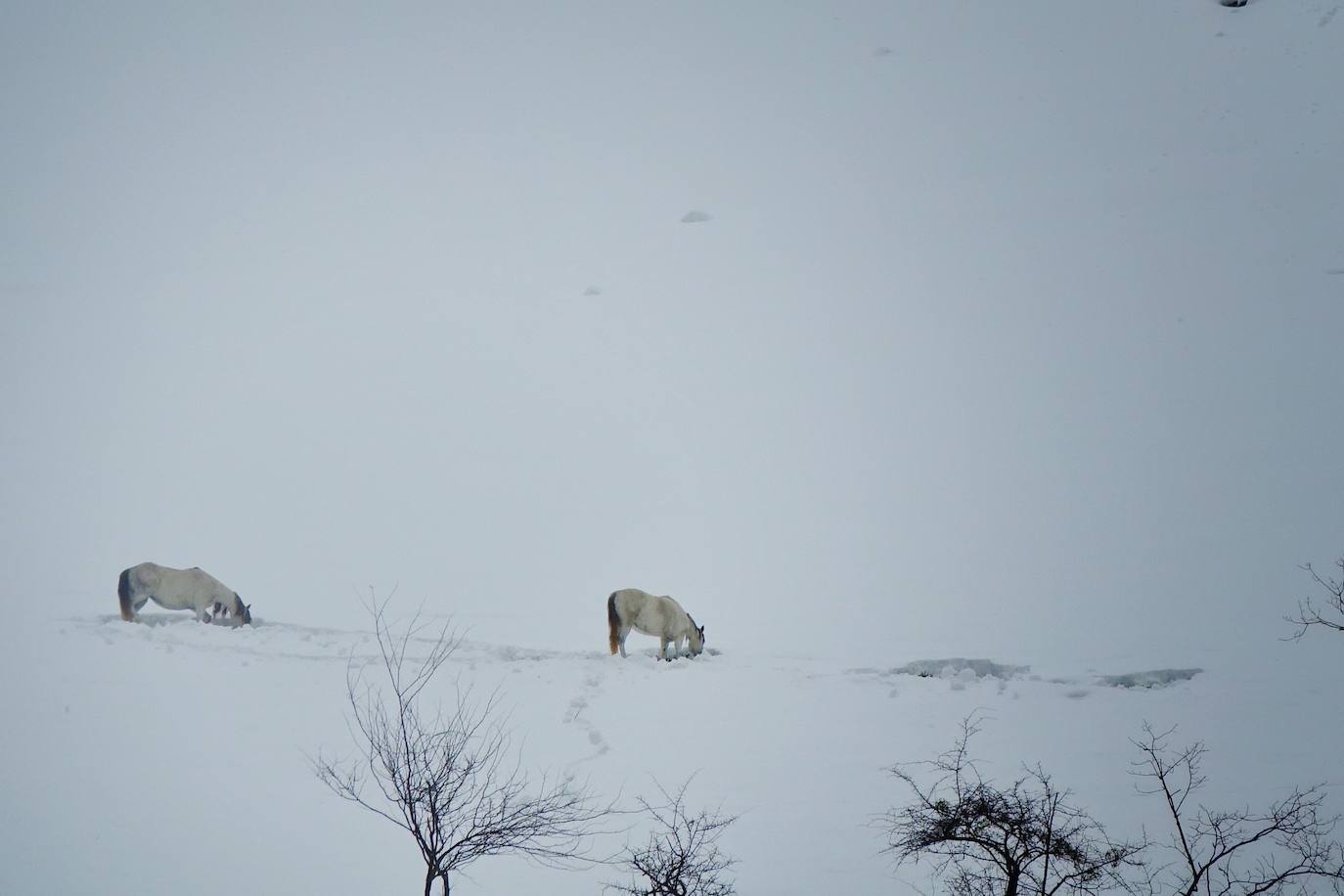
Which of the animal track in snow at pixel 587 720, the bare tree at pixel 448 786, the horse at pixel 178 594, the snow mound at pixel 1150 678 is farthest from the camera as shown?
the horse at pixel 178 594

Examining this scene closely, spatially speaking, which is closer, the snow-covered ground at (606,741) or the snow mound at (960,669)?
the snow-covered ground at (606,741)

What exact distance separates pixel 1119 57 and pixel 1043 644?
104 m

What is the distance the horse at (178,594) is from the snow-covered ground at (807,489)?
20.3 inches

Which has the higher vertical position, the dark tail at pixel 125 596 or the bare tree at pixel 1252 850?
the dark tail at pixel 125 596

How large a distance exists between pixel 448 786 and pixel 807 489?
34842 millimetres

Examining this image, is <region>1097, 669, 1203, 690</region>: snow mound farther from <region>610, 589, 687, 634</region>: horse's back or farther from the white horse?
<region>610, 589, 687, 634</region>: horse's back

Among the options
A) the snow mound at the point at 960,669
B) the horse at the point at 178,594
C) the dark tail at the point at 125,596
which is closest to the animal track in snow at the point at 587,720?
the snow mound at the point at 960,669

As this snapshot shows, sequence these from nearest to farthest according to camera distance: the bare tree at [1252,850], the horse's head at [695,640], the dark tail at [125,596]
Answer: the bare tree at [1252,850]
the horse's head at [695,640]
the dark tail at [125,596]

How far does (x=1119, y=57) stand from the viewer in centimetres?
9538

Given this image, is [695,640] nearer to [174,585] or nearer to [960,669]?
[960,669]

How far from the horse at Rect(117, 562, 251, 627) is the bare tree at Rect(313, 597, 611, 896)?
19.8ft

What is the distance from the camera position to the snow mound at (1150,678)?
43.1 feet

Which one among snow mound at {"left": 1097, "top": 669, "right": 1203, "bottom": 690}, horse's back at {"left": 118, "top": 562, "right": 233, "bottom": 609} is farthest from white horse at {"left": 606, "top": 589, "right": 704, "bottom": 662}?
horse's back at {"left": 118, "top": 562, "right": 233, "bottom": 609}

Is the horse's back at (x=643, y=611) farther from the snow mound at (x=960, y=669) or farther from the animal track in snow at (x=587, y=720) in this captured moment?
the snow mound at (x=960, y=669)
